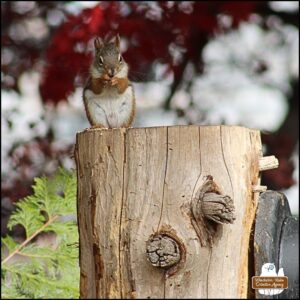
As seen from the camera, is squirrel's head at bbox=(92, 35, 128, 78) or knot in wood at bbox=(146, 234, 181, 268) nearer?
knot in wood at bbox=(146, 234, 181, 268)

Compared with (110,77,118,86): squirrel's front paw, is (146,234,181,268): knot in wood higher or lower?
lower

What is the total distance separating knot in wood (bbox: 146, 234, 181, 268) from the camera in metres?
2.15

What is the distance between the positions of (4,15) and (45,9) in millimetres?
237

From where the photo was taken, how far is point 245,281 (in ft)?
7.45

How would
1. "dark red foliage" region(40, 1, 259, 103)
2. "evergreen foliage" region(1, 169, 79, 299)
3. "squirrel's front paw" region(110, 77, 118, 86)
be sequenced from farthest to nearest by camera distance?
"dark red foliage" region(40, 1, 259, 103)
"evergreen foliage" region(1, 169, 79, 299)
"squirrel's front paw" region(110, 77, 118, 86)

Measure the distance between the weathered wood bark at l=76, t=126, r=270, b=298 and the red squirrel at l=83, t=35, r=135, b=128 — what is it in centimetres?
81

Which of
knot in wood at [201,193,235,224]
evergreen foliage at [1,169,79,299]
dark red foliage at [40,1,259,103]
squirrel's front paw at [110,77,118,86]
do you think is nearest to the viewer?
knot in wood at [201,193,235,224]

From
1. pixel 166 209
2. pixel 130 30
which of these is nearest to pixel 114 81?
pixel 166 209

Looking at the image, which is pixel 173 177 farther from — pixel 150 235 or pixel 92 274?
pixel 92 274

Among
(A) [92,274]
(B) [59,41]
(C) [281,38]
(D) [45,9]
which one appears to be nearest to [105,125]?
(A) [92,274]

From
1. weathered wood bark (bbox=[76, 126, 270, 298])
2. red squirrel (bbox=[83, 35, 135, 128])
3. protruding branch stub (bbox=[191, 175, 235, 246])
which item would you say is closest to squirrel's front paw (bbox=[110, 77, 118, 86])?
red squirrel (bbox=[83, 35, 135, 128])

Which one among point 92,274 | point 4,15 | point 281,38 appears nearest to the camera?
point 92,274

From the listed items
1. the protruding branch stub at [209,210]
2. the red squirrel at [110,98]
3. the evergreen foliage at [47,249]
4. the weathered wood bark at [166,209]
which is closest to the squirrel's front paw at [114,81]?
the red squirrel at [110,98]

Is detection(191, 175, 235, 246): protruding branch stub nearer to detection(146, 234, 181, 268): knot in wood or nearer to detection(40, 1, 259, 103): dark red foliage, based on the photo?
detection(146, 234, 181, 268): knot in wood
